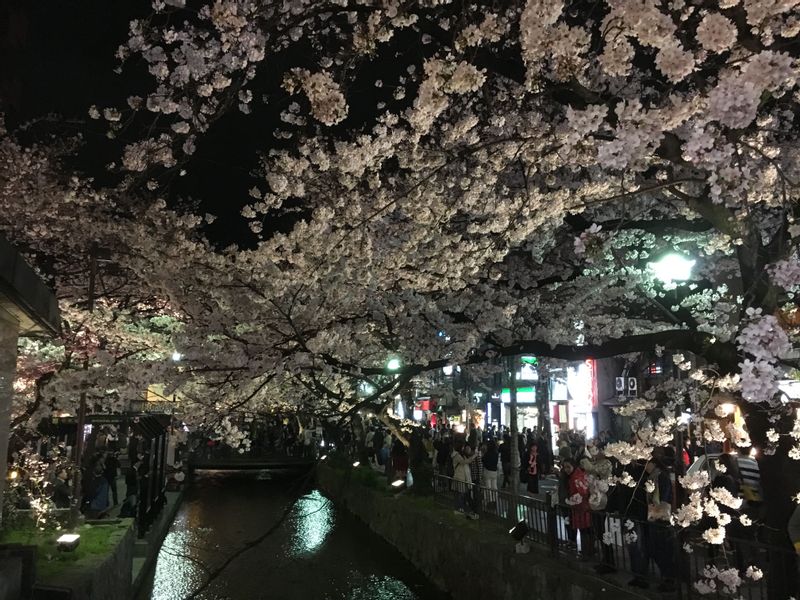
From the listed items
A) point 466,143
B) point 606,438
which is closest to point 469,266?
point 466,143

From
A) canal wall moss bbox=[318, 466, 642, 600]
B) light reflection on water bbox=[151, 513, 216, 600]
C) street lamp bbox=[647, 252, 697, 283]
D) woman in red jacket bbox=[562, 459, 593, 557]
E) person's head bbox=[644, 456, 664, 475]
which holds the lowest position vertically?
light reflection on water bbox=[151, 513, 216, 600]

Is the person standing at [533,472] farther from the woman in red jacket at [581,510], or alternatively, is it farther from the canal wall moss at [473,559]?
the woman in red jacket at [581,510]

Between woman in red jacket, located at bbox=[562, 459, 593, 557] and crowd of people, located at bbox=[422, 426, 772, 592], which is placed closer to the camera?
crowd of people, located at bbox=[422, 426, 772, 592]

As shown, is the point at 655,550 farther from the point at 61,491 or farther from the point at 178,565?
the point at 61,491

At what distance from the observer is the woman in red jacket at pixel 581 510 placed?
388 inches

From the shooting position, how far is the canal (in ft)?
45.2

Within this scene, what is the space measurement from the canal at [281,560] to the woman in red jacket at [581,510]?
4.16 metres

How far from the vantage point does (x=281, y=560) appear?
16.9 meters

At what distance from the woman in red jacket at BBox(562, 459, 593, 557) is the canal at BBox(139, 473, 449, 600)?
4.16 m

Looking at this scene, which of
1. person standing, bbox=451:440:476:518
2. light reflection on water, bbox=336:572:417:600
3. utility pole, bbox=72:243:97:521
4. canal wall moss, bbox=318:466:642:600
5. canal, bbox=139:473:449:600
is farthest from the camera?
person standing, bbox=451:440:476:518

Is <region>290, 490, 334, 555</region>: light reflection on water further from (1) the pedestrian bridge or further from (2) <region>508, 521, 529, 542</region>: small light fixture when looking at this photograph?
(1) the pedestrian bridge

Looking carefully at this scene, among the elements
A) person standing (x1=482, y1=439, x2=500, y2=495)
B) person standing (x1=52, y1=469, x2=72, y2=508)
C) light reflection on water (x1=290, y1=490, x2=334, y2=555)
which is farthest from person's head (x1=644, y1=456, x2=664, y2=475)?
person standing (x1=52, y1=469, x2=72, y2=508)

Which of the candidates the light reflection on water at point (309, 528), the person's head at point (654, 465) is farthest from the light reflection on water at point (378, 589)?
the person's head at point (654, 465)

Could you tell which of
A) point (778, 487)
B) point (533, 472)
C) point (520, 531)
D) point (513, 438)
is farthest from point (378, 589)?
point (778, 487)
